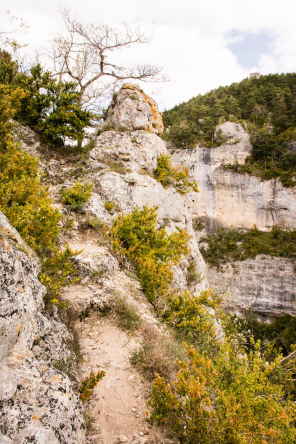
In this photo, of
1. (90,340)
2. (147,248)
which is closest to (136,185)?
(147,248)

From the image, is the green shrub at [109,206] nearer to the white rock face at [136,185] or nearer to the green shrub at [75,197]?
the white rock face at [136,185]

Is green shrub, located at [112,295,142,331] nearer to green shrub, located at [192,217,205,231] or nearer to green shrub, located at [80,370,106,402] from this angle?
green shrub, located at [80,370,106,402]

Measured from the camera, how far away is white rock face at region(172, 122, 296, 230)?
109 feet

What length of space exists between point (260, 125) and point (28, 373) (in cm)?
4665

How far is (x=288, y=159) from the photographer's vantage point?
3406cm

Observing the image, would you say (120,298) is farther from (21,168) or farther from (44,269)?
(21,168)

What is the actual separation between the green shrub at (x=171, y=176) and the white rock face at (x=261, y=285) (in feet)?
62.8

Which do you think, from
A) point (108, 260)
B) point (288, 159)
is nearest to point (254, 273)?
point (288, 159)

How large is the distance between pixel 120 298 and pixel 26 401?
2.60 metres

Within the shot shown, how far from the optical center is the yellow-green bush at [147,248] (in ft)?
18.7

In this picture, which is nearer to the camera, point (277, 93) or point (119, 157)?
point (119, 157)

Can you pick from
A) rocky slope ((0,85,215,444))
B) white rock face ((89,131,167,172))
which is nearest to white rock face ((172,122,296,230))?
white rock face ((89,131,167,172))

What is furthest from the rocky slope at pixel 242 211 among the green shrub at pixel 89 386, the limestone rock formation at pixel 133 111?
the green shrub at pixel 89 386

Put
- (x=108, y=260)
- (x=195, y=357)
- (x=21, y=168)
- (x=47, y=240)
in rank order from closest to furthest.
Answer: (x=195, y=357), (x=47, y=240), (x=21, y=168), (x=108, y=260)
